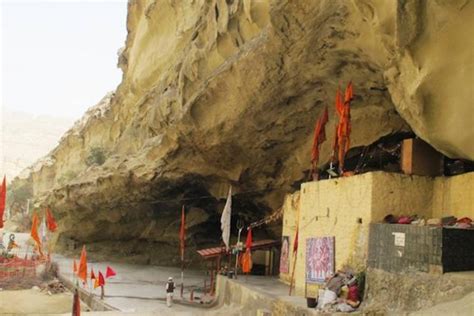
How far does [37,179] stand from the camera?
153 ft

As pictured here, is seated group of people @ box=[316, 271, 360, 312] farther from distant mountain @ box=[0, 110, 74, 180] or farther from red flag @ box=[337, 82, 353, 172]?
distant mountain @ box=[0, 110, 74, 180]

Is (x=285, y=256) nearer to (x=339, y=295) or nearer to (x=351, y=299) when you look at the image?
(x=339, y=295)

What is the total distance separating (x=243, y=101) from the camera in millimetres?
15453

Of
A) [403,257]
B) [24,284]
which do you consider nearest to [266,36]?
[403,257]

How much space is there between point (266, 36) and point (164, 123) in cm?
795

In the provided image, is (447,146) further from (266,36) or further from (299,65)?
(266,36)

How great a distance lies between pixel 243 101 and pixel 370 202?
236 inches

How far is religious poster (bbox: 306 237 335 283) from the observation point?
472 inches

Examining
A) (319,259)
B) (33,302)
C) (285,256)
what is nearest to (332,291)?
(319,259)

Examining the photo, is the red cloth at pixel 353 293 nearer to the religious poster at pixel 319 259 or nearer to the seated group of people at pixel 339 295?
the seated group of people at pixel 339 295

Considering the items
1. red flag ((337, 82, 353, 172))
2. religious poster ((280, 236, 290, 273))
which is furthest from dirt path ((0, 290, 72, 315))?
red flag ((337, 82, 353, 172))

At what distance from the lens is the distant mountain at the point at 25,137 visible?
89.3m

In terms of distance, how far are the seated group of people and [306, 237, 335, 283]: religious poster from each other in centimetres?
142

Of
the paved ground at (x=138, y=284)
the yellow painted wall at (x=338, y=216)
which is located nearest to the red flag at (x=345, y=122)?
the yellow painted wall at (x=338, y=216)
